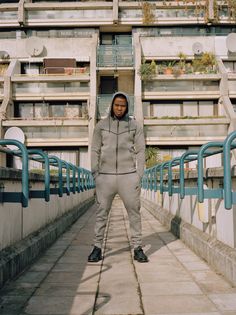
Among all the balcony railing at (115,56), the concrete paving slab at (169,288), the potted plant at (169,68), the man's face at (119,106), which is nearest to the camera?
the concrete paving slab at (169,288)

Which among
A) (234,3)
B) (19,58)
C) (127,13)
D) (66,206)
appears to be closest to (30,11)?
(19,58)

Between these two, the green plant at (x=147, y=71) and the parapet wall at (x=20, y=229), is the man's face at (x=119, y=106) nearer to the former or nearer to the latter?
the parapet wall at (x=20, y=229)

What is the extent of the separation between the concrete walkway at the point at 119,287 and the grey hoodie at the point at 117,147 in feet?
3.92

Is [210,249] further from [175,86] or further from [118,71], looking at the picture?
[118,71]

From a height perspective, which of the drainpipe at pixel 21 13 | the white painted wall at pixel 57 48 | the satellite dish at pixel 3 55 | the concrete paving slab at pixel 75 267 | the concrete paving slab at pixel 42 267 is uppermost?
the drainpipe at pixel 21 13

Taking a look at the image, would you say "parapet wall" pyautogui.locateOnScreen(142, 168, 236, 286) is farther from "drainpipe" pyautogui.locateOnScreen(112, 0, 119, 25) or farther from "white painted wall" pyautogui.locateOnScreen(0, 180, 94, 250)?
"drainpipe" pyautogui.locateOnScreen(112, 0, 119, 25)

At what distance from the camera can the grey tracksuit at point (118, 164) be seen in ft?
18.7

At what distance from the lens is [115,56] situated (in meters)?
36.4

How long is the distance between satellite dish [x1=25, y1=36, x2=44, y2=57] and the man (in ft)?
108

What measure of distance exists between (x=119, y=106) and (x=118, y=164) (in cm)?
73

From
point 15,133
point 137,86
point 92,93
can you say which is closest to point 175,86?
point 137,86

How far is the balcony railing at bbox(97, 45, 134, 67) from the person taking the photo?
1425 inches

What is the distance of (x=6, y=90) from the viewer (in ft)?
111

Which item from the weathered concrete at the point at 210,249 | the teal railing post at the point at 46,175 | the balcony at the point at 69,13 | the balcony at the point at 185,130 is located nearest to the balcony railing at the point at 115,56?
the balcony at the point at 69,13
